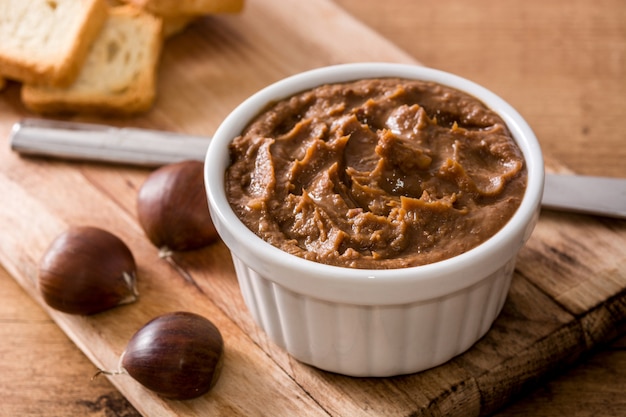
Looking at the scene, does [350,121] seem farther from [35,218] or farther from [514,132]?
[35,218]

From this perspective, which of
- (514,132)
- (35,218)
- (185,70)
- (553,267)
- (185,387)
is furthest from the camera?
(185,70)

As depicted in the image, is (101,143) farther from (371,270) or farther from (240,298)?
(371,270)

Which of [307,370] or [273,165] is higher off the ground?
[273,165]

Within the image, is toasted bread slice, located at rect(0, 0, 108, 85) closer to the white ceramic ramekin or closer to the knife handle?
the knife handle

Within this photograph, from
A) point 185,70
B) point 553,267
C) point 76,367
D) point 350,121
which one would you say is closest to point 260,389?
point 76,367

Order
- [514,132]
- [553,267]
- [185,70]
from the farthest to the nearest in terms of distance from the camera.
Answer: [185,70]
[553,267]
[514,132]

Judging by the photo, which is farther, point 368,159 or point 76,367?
point 76,367

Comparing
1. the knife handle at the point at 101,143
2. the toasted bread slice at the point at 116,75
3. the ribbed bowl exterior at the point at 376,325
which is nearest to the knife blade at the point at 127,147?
the knife handle at the point at 101,143
